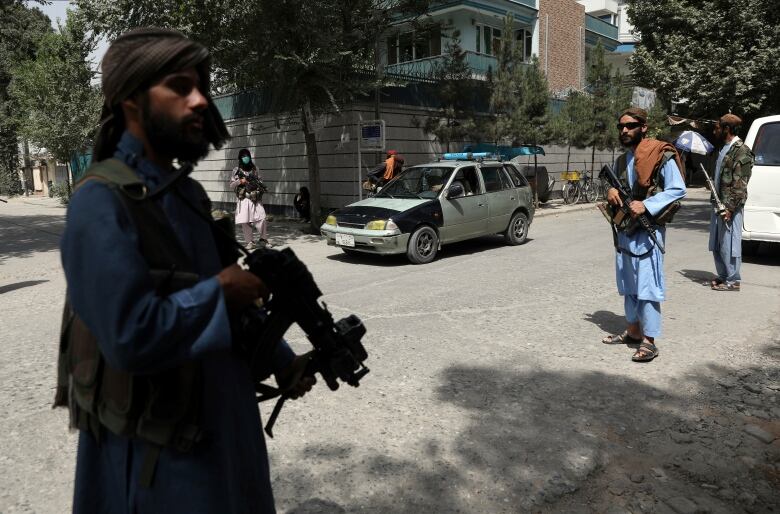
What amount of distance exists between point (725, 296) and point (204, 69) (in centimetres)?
720

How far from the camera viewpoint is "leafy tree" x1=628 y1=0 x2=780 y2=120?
14.3m

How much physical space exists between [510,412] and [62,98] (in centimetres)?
2360

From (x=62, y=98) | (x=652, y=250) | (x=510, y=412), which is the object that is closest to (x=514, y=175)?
(x=652, y=250)

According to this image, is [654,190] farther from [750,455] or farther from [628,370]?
[750,455]

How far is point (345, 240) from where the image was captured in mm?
9555

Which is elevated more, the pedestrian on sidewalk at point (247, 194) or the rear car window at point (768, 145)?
the rear car window at point (768, 145)

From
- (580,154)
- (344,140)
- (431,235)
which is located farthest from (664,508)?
(580,154)

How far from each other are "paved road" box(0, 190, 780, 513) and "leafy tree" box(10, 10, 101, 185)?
17222 mm

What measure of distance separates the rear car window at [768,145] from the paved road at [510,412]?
2.89 metres

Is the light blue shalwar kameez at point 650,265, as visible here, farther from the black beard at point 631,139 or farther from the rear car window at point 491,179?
the rear car window at point 491,179

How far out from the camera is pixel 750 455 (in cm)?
331

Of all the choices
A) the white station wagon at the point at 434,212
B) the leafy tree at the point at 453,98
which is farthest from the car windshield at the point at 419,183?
the leafy tree at the point at 453,98

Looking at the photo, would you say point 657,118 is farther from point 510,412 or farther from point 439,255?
point 510,412

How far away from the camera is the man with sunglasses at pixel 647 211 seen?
4.66 m
